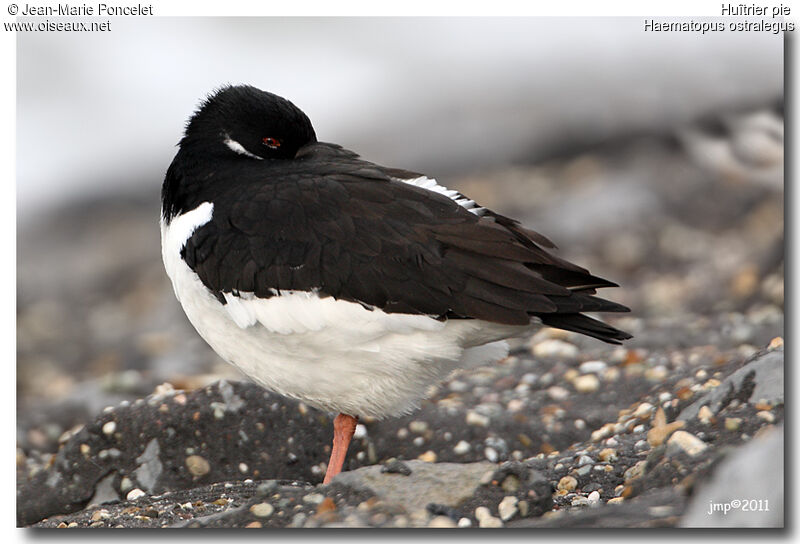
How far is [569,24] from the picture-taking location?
5.51 metres

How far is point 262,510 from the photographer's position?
442 centimetres

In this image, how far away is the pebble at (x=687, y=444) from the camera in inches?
172

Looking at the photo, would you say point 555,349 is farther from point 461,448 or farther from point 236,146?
point 236,146

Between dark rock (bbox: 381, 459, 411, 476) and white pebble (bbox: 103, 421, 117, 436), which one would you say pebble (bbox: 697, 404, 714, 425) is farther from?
white pebble (bbox: 103, 421, 117, 436)

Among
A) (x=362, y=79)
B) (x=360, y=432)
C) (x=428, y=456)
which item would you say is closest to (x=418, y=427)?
(x=428, y=456)

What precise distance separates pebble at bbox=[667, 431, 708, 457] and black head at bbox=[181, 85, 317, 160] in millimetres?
2182

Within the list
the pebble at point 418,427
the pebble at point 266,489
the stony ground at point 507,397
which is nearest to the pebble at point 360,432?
the stony ground at point 507,397

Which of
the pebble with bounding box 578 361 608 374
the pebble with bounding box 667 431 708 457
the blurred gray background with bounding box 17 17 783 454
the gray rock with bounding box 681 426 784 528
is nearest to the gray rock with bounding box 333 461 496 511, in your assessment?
the pebble with bounding box 667 431 708 457

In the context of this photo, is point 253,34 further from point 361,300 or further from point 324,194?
Answer: point 361,300

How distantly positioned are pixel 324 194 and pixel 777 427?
7.20ft

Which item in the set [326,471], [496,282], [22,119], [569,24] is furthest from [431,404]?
[22,119]

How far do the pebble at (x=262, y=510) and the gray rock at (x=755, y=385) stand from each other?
1923 mm

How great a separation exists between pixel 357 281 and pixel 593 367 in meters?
2.43

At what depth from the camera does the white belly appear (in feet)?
14.1
